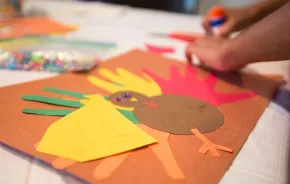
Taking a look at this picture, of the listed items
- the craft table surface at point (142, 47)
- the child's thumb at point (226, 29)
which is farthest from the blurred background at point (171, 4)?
the child's thumb at point (226, 29)

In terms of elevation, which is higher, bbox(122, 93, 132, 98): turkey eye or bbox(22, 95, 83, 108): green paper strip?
bbox(122, 93, 132, 98): turkey eye

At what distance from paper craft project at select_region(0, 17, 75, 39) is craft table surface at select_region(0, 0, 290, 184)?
6 centimetres

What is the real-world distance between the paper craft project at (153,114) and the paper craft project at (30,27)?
31cm

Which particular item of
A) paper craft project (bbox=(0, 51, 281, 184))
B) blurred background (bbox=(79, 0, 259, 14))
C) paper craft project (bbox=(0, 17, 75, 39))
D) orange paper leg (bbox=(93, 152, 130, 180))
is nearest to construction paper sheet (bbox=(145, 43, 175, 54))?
paper craft project (bbox=(0, 51, 281, 184))

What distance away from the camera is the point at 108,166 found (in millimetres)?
338

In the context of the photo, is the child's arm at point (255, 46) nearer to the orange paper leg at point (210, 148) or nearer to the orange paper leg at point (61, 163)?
the orange paper leg at point (210, 148)

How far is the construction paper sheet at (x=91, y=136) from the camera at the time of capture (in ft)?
1.16

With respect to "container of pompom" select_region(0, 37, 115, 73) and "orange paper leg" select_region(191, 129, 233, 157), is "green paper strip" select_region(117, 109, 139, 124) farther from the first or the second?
"container of pompom" select_region(0, 37, 115, 73)

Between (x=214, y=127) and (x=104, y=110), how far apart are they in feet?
0.54

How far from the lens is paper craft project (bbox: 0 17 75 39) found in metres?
0.84

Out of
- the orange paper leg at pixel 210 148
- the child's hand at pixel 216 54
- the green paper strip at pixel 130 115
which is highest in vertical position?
the child's hand at pixel 216 54

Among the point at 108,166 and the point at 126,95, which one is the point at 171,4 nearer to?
the point at 126,95

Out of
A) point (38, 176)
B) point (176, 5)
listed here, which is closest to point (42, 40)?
point (38, 176)

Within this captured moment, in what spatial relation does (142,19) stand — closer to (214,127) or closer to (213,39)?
(213,39)
